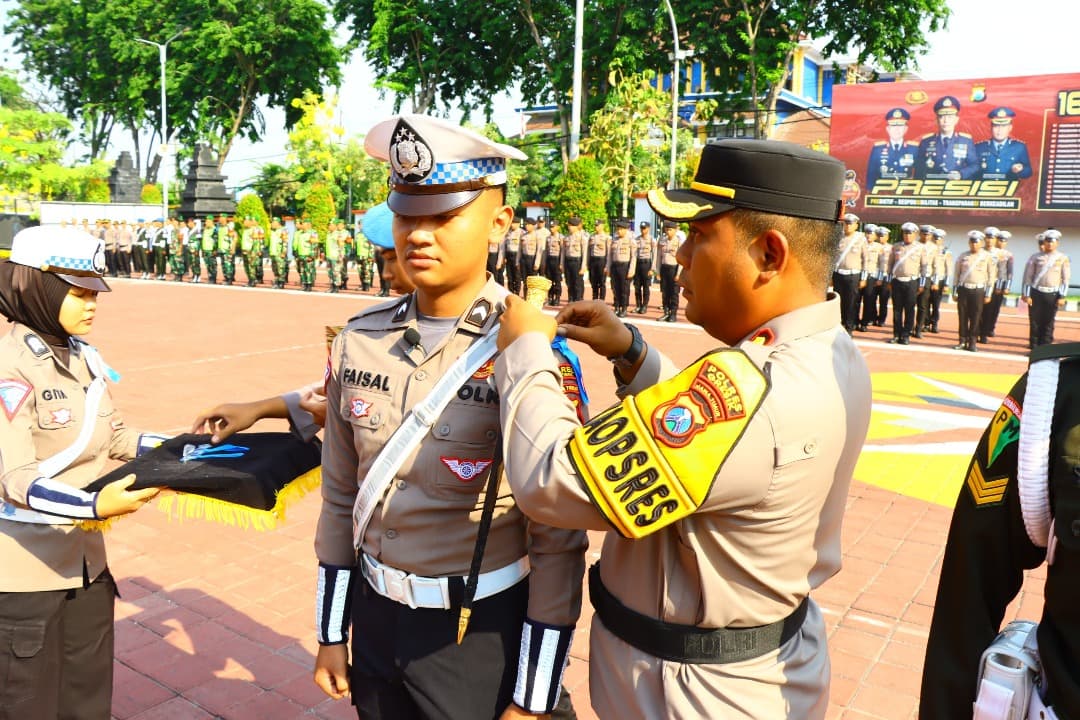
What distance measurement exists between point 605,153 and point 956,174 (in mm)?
11424

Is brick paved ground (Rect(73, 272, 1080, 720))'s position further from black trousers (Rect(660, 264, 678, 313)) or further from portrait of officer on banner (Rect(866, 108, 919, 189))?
portrait of officer on banner (Rect(866, 108, 919, 189))

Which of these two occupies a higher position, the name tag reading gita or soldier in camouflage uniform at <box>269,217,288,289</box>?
the name tag reading gita

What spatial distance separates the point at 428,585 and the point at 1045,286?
12937mm

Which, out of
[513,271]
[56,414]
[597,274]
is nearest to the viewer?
[56,414]

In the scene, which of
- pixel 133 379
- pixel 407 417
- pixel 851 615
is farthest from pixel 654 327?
pixel 407 417

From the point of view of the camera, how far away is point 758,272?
5.05 feet

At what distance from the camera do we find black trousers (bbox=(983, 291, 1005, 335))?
43.9 feet

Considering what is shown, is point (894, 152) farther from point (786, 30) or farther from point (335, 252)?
point (335, 252)

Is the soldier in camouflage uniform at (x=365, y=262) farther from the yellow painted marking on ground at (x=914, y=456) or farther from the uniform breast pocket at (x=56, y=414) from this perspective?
the uniform breast pocket at (x=56, y=414)

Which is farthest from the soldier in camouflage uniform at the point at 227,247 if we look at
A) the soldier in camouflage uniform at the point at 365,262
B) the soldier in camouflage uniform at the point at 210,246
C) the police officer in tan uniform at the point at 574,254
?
the police officer in tan uniform at the point at 574,254

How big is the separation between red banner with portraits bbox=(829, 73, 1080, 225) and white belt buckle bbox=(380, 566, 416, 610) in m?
21.3

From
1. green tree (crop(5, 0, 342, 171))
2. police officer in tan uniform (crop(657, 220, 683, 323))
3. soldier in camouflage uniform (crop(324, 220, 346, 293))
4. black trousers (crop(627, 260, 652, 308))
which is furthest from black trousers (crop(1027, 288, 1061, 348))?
green tree (crop(5, 0, 342, 171))

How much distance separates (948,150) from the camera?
2244 centimetres

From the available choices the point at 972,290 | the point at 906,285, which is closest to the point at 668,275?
the point at 906,285
